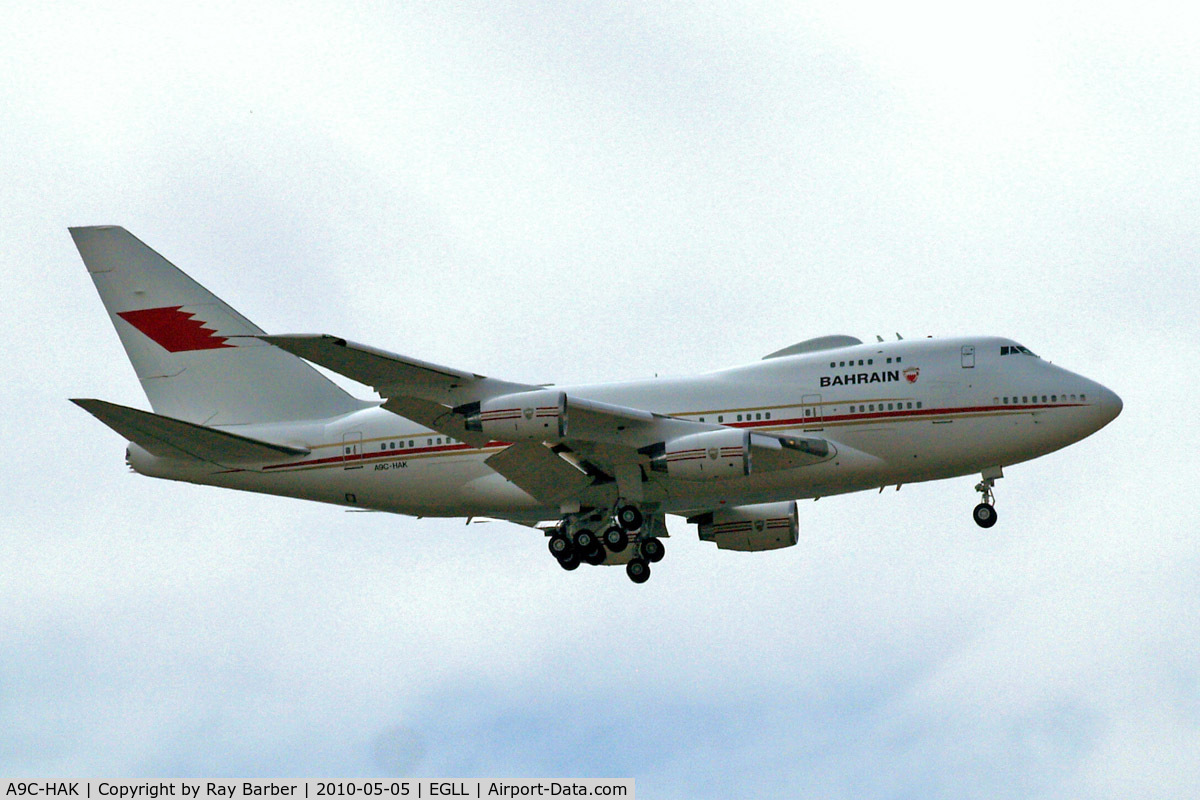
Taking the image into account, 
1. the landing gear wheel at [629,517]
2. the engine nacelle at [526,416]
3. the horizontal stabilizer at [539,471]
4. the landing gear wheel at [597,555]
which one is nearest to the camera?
the engine nacelle at [526,416]

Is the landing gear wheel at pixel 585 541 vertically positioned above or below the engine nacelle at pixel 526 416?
below

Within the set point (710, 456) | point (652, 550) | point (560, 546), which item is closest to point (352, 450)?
point (560, 546)

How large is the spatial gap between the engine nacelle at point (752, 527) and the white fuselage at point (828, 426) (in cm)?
487

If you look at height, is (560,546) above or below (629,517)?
below

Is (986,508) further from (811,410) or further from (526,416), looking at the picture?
(526,416)

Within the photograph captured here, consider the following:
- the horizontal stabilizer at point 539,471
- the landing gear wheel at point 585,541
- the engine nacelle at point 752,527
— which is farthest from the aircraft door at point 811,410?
the engine nacelle at point 752,527

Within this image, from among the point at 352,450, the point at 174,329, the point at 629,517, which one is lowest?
the point at 629,517

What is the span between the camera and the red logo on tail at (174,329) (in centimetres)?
4712

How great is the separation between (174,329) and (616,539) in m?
15.4

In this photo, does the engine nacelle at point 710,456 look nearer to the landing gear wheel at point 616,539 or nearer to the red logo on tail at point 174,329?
the landing gear wheel at point 616,539

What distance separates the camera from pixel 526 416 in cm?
3819

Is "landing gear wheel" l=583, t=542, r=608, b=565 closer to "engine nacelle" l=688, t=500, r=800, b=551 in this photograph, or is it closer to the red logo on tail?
"engine nacelle" l=688, t=500, r=800, b=551

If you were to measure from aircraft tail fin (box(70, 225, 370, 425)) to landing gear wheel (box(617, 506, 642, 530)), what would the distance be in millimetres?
8673

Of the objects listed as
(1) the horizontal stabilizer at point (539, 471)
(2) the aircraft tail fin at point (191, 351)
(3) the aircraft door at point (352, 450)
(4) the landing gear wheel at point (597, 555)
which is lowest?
(4) the landing gear wheel at point (597, 555)
